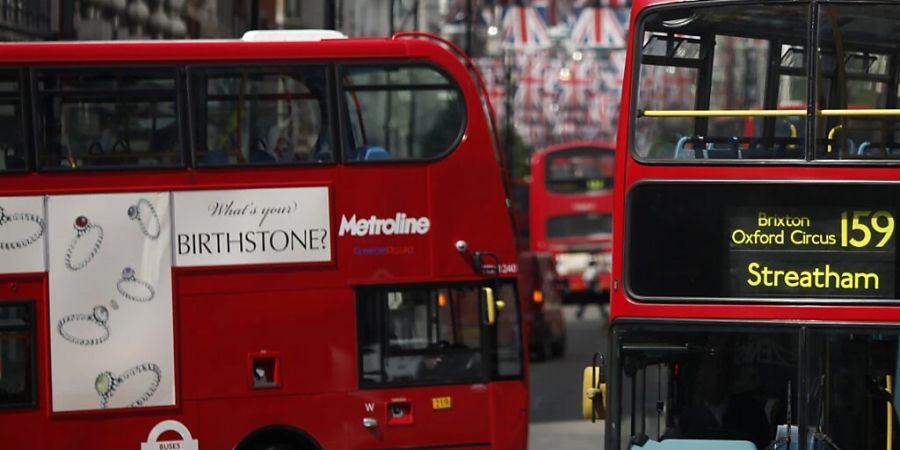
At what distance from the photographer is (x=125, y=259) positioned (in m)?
13.0

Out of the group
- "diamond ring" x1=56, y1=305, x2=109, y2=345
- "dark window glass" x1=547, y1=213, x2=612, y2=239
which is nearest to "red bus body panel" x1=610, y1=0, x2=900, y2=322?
"diamond ring" x1=56, y1=305, x2=109, y2=345

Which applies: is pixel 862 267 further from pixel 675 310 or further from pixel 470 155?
pixel 470 155

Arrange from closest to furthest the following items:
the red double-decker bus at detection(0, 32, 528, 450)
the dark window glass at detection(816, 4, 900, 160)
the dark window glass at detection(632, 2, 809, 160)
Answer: the dark window glass at detection(816, 4, 900, 160), the dark window glass at detection(632, 2, 809, 160), the red double-decker bus at detection(0, 32, 528, 450)

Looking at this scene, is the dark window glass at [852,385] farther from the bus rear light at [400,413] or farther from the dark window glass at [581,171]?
the dark window glass at [581,171]

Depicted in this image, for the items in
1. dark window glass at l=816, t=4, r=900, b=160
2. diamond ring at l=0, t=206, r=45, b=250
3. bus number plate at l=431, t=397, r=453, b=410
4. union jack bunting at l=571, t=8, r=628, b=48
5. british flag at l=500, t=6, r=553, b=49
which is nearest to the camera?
dark window glass at l=816, t=4, r=900, b=160

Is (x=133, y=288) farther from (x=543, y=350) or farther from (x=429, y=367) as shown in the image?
(x=543, y=350)

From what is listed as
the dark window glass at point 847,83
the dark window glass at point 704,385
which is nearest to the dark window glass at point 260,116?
the dark window glass at point 704,385

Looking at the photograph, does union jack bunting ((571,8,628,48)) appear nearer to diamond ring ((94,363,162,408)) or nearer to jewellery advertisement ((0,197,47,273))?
diamond ring ((94,363,162,408))

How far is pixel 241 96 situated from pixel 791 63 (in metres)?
5.21

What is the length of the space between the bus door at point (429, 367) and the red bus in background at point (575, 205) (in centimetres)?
2874

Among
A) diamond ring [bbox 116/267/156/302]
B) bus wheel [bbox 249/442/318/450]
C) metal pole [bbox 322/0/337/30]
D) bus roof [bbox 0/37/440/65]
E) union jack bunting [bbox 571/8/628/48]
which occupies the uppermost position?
union jack bunting [bbox 571/8/628/48]

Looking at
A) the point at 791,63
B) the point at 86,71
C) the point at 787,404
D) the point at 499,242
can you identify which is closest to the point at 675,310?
the point at 787,404

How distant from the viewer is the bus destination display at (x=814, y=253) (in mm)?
8641

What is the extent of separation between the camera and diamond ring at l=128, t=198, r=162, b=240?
42.7 feet
